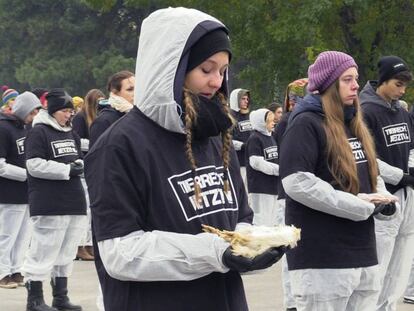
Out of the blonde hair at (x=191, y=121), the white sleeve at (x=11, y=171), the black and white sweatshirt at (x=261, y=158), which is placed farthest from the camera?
the black and white sweatshirt at (x=261, y=158)

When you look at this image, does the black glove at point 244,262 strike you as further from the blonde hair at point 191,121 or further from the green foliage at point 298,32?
the green foliage at point 298,32

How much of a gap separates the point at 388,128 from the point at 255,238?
4.10 metres

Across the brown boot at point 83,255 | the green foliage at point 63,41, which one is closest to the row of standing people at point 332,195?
the brown boot at point 83,255

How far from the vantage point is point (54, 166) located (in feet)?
28.3

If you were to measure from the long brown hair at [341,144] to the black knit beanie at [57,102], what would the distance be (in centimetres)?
370

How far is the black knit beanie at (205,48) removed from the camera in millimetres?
3422

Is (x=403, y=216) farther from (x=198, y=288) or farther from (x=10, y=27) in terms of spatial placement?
(x=10, y=27)

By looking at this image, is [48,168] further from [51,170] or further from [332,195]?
[332,195]

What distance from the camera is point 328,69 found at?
564 centimetres

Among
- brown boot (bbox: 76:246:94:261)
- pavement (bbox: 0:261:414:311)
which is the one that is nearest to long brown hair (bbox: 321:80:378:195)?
pavement (bbox: 0:261:414:311)

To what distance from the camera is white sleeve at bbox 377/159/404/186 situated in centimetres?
727

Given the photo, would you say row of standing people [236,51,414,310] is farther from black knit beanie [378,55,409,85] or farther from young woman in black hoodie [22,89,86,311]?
young woman in black hoodie [22,89,86,311]

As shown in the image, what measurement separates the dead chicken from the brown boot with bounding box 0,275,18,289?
23.1ft

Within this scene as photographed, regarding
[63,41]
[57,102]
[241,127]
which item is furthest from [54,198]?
[63,41]
